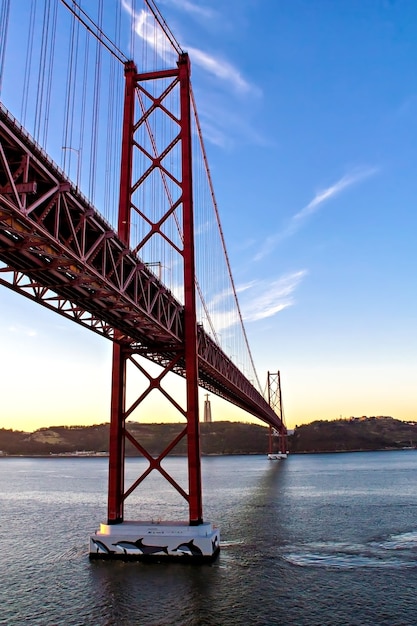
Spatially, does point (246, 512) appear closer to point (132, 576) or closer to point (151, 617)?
point (132, 576)

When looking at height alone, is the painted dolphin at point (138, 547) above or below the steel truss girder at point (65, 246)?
below

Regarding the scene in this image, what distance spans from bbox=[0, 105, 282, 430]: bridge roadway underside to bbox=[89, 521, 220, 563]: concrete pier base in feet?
23.3

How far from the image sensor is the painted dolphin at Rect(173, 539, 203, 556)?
20016 mm

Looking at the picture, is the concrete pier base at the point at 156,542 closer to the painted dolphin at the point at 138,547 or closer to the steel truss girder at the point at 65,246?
the painted dolphin at the point at 138,547

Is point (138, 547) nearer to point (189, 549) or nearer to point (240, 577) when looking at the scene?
point (189, 549)

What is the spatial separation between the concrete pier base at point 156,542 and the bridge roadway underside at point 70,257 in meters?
7.09

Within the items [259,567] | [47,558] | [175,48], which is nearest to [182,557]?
[259,567]

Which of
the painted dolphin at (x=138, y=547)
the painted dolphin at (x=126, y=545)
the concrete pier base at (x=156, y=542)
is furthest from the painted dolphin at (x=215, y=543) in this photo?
the painted dolphin at (x=126, y=545)

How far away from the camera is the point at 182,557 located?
20.0 m

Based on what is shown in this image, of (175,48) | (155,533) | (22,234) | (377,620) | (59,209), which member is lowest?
(377,620)

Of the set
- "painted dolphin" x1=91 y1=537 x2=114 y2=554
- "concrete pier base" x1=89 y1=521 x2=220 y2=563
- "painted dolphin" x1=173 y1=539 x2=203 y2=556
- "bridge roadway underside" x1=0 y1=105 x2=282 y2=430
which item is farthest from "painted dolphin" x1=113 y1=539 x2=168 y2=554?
"bridge roadway underside" x1=0 y1=105 x2=282 y2=430

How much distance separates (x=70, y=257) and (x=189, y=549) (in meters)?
12.7

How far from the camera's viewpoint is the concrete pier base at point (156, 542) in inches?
789

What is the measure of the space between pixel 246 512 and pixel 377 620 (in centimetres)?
2250
